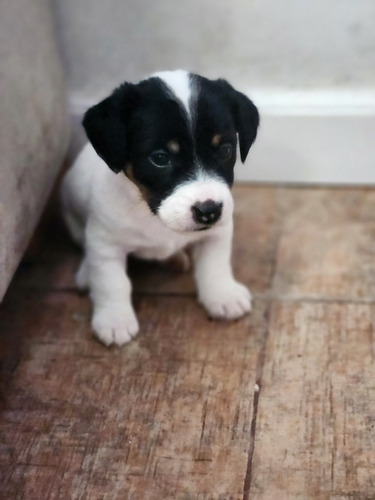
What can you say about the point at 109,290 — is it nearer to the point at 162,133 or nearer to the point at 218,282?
the point at 218,282

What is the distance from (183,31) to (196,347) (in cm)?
119

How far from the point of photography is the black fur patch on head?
178 cm

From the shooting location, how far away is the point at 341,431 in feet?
5.97

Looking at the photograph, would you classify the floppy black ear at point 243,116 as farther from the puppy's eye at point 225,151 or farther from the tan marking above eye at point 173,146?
the tan marking above eye at point 173,146

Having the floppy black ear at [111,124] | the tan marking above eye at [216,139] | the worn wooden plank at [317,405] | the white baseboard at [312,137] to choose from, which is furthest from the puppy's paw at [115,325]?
the white baseboard at [312,137]

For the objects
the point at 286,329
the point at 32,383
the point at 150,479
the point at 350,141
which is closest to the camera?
the point at 150,479

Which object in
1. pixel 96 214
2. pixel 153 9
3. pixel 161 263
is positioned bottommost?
pixel 161 263

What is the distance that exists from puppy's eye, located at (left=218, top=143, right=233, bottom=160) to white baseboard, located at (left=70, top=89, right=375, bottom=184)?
34.8 inches

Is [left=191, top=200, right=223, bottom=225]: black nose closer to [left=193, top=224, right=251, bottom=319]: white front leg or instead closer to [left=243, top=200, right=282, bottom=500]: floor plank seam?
[left=193, top=224, right=251, bottom=319]: white front leg

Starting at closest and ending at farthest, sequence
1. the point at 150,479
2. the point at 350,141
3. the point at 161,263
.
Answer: the point at 150,479 → the point at 161,263 → the point at 350,141

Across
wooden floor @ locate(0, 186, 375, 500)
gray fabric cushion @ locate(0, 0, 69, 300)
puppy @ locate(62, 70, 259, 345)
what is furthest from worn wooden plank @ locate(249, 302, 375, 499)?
gray fabric cushion @ locate(0, 0, 69, 300)

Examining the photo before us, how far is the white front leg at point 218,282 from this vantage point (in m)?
2.18

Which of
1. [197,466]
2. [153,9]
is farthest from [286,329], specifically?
[153,9]

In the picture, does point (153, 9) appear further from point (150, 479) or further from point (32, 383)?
point (150, 479)
